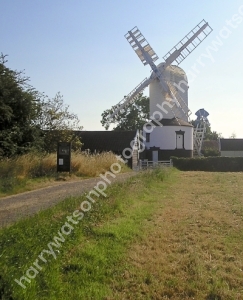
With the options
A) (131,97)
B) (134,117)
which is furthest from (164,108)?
(134,117)

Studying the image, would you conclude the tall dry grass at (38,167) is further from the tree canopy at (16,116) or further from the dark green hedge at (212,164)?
the dark green hedge at (212,164)

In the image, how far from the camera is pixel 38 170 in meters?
16.8

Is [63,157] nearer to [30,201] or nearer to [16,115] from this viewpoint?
[16,115]

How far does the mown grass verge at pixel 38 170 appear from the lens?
13344 mm

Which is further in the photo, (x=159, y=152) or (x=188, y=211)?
(x=159, y=152)

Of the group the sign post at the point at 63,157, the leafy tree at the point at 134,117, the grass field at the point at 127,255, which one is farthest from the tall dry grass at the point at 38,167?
the leafy tree at the point at 134,117

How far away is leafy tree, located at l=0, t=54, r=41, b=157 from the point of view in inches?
668

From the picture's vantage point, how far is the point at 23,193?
12.5 metres

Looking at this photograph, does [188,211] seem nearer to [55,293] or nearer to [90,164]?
[55,293]

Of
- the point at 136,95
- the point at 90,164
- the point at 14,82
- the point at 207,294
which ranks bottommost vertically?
the point at 207,294

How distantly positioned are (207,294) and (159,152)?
123ft

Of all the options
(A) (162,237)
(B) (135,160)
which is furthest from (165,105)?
(A) (162,237)

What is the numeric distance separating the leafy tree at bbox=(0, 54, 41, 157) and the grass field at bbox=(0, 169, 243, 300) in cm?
833

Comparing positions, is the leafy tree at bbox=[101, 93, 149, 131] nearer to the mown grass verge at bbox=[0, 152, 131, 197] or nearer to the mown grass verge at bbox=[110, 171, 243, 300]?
the mown grass verge at bbox=[0, 152, 131, 197]
